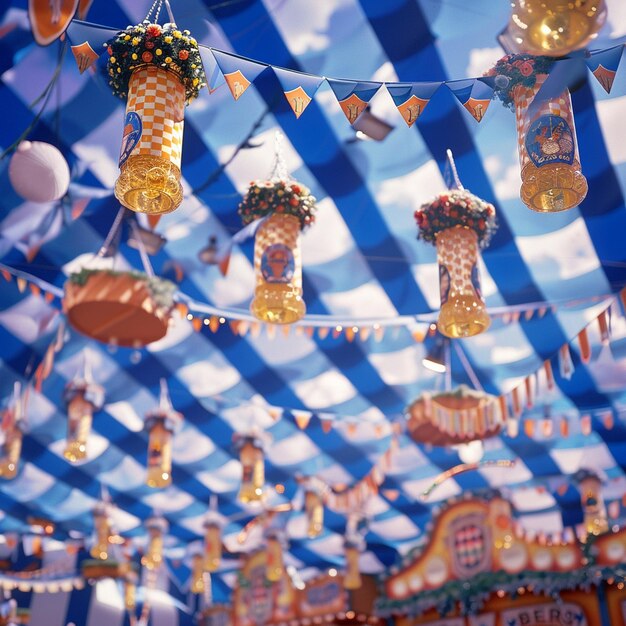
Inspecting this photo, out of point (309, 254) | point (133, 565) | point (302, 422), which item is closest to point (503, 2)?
point (309, 254)

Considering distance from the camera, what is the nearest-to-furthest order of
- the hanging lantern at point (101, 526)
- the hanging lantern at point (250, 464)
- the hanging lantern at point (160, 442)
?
1. the hanging lantern at point (160, 442)
2. the hanging lantern at point (250, 464)
3. the hanging lantern at point (101, 526)

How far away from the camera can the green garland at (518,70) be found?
2988 mm

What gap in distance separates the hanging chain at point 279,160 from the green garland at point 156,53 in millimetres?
1458

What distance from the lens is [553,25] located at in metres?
1.95

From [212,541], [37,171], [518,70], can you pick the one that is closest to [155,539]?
[212,541]

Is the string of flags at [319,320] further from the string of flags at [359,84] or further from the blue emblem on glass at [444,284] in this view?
the string of flags at [359,84]

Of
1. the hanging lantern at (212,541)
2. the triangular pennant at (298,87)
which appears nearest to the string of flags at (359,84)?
the triangular pennant at (298,87)

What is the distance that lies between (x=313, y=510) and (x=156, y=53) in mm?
5655

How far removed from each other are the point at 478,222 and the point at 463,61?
81 centimetres

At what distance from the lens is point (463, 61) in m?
3.88

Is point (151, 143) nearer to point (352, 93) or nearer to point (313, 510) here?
point (352, 93)

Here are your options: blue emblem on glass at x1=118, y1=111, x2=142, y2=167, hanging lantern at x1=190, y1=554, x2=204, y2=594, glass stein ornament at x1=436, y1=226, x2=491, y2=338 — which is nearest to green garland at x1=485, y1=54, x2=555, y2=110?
glass stein ornament at x1=436, y1=226, x2=491, y2=338

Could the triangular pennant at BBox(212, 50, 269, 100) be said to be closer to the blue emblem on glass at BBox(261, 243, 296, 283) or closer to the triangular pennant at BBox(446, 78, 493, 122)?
the blue emblem on glass at BBox(261, 243, 296, 283)

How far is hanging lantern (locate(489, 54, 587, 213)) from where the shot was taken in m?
2.80
